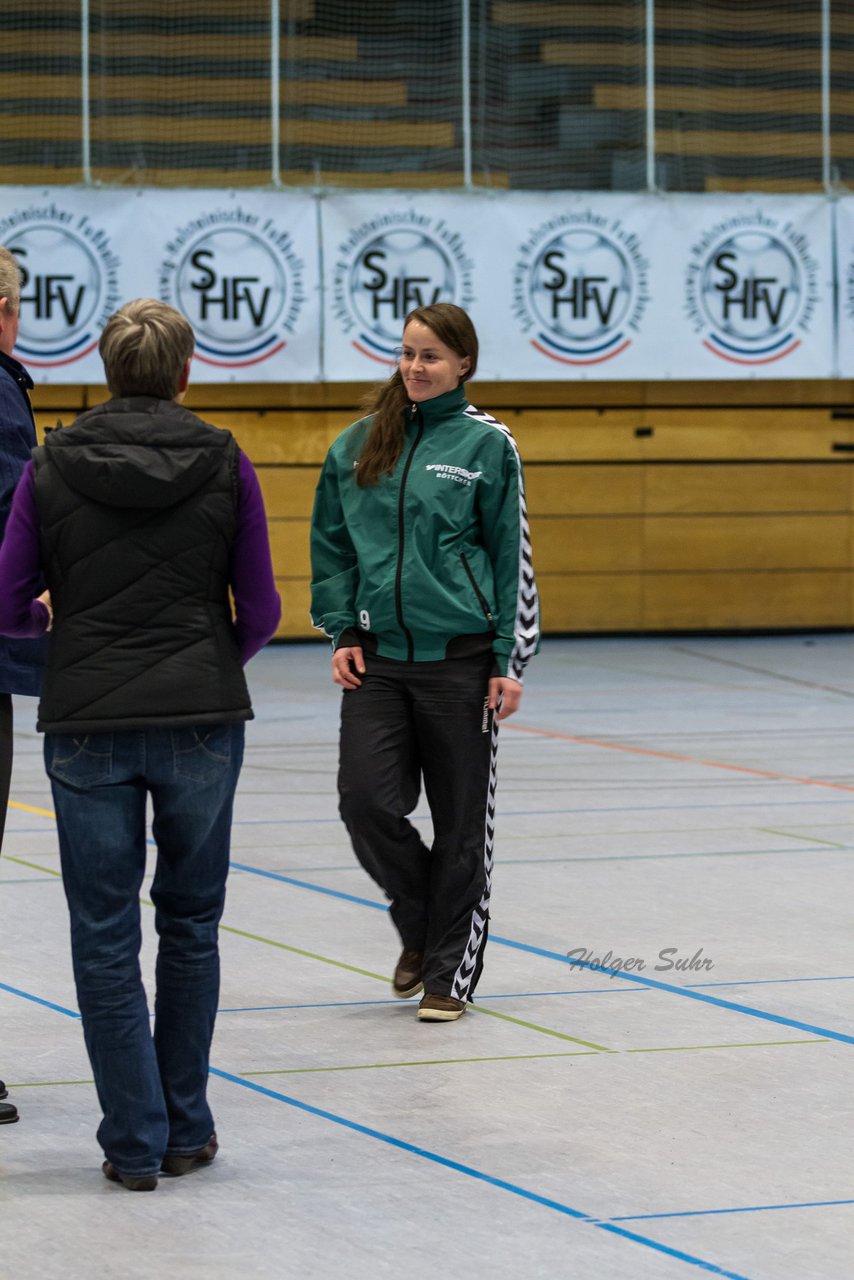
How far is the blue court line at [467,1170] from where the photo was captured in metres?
2.90

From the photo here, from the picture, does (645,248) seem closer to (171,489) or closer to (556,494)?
(556,494)

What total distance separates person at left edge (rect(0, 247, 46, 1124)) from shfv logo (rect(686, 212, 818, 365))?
1116 cm

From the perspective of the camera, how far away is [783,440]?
1568 centimetres

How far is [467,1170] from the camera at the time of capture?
10.9ft

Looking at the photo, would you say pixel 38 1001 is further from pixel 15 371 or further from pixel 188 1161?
pixel 15 371

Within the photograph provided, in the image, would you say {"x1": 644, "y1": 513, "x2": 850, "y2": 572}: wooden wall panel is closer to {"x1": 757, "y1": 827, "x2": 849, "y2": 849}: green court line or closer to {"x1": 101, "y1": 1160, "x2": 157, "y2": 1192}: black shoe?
{"x1": 757, "y1": 827, "x2": 849, "y2": 849}: green court line

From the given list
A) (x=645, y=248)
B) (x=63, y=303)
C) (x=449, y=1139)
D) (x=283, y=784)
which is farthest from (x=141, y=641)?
(x=645, y=248)

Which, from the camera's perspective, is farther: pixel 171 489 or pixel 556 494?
pixel 556 494

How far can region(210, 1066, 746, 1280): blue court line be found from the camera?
9.52ft

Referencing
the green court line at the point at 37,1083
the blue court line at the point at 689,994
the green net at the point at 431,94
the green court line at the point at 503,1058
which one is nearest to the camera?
the green court line at the point at 37,1083

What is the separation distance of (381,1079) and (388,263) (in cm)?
1053

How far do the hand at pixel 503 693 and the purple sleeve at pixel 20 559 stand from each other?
1428 mm

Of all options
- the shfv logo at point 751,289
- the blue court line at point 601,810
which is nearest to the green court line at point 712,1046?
the blue court line at point 601,810

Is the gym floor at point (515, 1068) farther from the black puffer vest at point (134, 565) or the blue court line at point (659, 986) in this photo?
the black puffer vest at point (134, 565)
